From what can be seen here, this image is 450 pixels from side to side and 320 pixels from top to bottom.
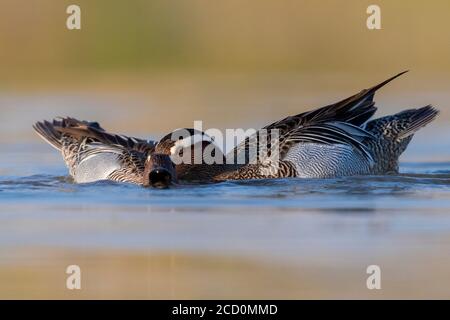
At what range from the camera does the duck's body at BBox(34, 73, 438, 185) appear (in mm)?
12406

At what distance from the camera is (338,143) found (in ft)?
41.3

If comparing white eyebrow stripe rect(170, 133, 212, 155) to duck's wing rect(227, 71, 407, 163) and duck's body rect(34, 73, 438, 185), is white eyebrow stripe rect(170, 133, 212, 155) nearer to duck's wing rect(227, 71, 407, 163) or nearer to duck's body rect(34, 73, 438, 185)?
duck's body rect(34, 73, 438, 185)

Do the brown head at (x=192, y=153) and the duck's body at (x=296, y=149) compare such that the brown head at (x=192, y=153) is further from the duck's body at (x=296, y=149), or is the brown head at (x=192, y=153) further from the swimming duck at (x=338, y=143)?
the swimming duck at (x=338, y=143)

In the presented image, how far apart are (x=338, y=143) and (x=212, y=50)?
675 centimetres

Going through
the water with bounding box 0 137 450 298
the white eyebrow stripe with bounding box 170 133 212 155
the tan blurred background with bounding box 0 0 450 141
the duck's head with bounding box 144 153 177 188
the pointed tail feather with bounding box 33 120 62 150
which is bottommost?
the water with bounding box 0 137 450 298

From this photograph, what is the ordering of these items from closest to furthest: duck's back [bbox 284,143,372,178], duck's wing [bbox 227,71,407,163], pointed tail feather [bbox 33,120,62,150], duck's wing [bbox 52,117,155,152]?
duck's back [bbox 284,143,372,178], duck's wing [bbox 227,71,407,163], duck's wing [bbox 52,117,155,152], pointed tail feather [bbox 33,120,62,150]

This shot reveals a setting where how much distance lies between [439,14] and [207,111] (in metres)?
4.39

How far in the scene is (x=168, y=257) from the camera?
927 cm

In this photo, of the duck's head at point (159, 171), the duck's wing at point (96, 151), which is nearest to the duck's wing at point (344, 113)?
the duck's head at point (159, 171)

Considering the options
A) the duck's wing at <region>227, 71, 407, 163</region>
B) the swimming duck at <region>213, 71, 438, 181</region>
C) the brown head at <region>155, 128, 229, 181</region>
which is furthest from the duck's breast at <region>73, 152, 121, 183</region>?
the duck's wing at <region>227, 71, 407, 163</region>

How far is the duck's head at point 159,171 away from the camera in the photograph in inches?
468

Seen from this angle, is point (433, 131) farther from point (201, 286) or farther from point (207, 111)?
point (201, 286)

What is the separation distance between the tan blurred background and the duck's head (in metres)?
5.74

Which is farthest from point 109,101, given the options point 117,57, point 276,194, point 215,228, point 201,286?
point 201,286
